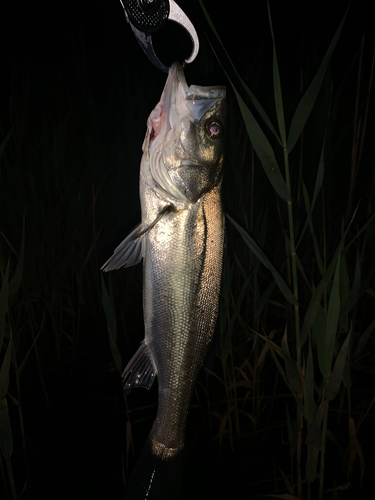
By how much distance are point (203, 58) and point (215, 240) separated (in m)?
0.84

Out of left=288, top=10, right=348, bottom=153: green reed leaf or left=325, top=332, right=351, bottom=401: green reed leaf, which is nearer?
left=288, top=10, right=348, bottom=153: green reed leaf

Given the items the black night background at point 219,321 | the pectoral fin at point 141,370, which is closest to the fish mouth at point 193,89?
the black night background at point 219,321

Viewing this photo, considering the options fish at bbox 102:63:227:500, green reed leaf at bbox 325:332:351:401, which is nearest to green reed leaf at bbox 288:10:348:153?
fish at bbox 102:63:227:500

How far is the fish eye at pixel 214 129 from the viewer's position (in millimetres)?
1115

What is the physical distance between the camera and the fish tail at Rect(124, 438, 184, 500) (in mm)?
1122

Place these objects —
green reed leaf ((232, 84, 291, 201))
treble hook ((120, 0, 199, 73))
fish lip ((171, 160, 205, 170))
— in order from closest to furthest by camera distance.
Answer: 1. treble hook ((120, 0, 199, 73))
2. green reed leaf ((232, 84, 291, 201))
3. fish lip ((171, 160, 205, 170))

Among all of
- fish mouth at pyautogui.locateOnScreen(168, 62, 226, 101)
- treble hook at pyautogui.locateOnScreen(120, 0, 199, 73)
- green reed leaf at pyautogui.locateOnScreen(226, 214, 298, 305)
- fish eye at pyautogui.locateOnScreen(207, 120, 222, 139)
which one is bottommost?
green reed leaf at pyautogui.locateOnScreen(226, 214, 298, 305)

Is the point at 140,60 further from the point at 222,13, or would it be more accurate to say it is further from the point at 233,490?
the point at 233,490

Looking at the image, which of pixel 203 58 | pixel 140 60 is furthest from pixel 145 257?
pixel 140 60

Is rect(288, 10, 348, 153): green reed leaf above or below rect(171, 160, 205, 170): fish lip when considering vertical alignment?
above

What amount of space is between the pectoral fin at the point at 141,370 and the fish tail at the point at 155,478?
203mm

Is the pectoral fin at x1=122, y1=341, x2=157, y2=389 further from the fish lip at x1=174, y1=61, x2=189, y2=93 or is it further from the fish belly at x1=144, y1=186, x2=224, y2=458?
the fish lip at x1=174, y1=61, x2=189, y2=93

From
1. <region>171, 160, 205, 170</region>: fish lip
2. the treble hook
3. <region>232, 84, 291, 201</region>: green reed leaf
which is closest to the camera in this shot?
the treble hook

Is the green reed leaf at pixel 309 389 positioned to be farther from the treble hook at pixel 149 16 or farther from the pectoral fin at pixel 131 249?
the treble hook at pixel 149 16
